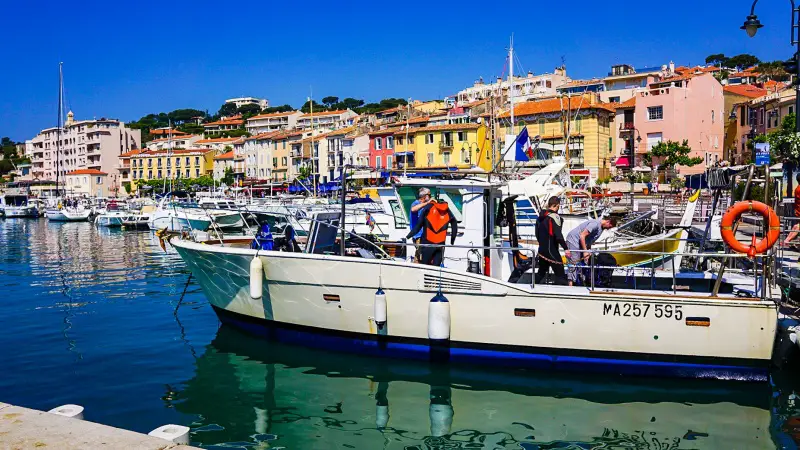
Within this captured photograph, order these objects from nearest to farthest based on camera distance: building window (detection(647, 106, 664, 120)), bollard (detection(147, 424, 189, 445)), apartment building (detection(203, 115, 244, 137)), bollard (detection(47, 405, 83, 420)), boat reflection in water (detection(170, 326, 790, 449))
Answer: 1. bollard (detection(147, 424, 189, 445))
2. bollard (detection(47, 405, 83, 420))
3. boat reflection in water (detection(170, 326, 790, 449))
4. building window (detection(647, 106, 664, 120))
5. apartment building (detection(203, 115, 244, 137))

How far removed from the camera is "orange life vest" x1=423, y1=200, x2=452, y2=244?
38.6 ft

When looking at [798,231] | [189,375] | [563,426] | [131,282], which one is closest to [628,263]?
[798,231]

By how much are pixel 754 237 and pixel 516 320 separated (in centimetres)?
354

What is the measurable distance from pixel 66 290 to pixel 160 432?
1580 cm

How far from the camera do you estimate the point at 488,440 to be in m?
8.45

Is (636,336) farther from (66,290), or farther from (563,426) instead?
(66,290)

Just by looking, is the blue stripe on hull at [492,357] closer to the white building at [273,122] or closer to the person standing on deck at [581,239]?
the person standing on deck at [581,239]

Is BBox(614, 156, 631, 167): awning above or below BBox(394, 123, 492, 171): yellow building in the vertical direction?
below

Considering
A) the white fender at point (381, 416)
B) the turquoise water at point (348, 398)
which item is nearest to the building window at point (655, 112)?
the turquoise water at point (348, 398)

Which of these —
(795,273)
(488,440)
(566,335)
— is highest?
(795,273)

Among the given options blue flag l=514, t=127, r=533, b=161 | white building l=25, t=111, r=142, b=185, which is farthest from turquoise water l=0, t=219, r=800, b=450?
white building l=25, t=111, r=142, b=185

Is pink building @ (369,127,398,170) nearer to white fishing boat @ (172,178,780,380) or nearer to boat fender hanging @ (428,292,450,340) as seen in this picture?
white fishing boat @ (172,178,780,380)

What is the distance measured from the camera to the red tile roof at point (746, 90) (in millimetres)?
68188

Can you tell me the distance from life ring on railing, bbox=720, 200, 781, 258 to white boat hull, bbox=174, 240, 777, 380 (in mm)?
736
